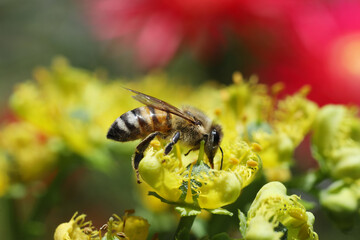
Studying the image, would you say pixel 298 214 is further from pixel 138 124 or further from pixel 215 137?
pixel 138 124

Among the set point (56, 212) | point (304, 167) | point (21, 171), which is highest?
→ point (21, 171)

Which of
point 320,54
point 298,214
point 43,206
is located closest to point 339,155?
point 298,214

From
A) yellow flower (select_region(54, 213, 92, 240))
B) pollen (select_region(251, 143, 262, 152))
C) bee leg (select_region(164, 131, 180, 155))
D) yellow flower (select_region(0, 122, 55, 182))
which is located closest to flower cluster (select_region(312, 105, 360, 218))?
pollen (select_region(251, 143, 262, 152))

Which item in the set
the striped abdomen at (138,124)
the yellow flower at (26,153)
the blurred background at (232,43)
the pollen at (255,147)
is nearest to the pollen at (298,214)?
the pollen at (255,147)

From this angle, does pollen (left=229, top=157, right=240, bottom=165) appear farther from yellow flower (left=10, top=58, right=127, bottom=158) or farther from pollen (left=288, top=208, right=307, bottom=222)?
yellow flower (left=10, top=58, right=127, bottom=158)

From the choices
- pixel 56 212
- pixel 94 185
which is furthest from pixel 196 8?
pixel 56 212

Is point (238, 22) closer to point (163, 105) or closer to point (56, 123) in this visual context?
point (56, 123)

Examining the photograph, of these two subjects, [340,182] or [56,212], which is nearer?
[340,182]
